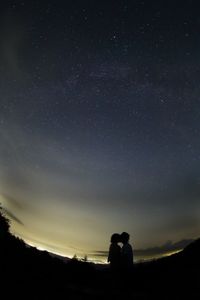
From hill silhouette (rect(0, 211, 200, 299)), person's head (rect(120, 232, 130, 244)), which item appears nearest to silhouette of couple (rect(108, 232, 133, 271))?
person's head (rect(120, 232, 130, 244))

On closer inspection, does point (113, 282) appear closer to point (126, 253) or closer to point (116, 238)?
point (126, 253)

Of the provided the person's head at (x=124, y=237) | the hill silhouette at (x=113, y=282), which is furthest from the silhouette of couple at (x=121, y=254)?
the hill silhouette at (x=113, y=282)

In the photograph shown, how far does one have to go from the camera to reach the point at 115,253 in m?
11.2

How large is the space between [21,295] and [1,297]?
30.5 inches

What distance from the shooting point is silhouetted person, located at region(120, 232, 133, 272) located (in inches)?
432

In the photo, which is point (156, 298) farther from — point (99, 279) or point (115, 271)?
point (99, 279)

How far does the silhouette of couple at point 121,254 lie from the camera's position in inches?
433

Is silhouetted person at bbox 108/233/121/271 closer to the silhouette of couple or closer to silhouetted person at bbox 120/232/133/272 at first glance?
the silhouette of couple

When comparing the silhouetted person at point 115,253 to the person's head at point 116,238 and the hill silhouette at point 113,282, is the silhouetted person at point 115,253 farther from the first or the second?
the hill silhouette at point 113,282

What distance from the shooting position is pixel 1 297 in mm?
8055

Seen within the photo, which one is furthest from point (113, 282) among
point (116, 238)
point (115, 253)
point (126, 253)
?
point (116, 238)

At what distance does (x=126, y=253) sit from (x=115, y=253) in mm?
464

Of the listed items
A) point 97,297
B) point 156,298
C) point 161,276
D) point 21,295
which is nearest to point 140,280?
point 161,276

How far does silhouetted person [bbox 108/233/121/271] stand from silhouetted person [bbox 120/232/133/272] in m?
0.20
